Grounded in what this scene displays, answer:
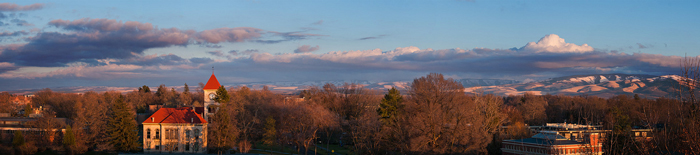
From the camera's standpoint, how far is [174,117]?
60.4 meters

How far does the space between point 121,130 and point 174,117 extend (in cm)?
640

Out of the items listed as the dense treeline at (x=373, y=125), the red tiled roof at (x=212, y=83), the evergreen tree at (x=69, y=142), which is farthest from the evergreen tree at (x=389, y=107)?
the evergreen tree at (x=69, y=142)

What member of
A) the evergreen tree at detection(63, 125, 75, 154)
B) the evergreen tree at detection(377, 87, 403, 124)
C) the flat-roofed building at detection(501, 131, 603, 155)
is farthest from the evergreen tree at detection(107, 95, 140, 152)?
the flat-roofed building at detection(501, 131, 603, 155)

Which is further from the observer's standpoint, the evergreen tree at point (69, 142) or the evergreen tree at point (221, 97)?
the evergreen tree at point (221, 97)

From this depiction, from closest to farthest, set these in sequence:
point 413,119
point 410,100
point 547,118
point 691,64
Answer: point 691,64, point 413,119, point 410,100, point 547,118

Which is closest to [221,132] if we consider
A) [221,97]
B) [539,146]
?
[221,97]

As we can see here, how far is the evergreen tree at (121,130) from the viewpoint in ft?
187

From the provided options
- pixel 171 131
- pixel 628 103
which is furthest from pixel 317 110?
pixel 628 103

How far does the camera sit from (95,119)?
59.3 meters

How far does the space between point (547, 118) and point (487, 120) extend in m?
58.8

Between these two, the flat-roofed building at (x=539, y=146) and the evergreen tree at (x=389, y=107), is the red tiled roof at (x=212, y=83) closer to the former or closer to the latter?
the evergreen tree at (x=389, y=107)

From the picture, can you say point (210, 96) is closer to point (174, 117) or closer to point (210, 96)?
point (210, 96)

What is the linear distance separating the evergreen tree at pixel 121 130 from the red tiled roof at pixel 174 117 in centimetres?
245

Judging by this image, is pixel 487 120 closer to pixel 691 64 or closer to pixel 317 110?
pixel 317 110
